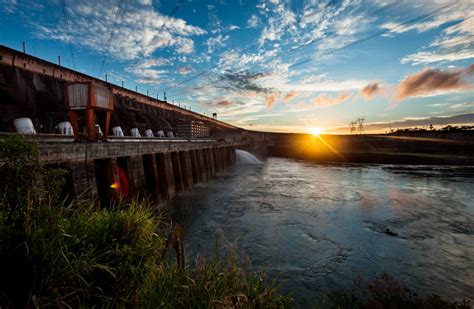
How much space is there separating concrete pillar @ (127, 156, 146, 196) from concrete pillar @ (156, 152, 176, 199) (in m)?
2.27

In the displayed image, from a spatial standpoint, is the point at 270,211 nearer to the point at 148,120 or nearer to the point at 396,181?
the point at 396,181

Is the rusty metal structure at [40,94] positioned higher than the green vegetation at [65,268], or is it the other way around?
the rusty metal structure at [40,94]

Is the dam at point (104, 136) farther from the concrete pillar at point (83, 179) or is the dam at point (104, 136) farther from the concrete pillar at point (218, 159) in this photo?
the concrete pillar at point (218, 159)

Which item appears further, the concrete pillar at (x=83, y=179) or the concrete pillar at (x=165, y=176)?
the concrete pillar at (x=165, y=176)

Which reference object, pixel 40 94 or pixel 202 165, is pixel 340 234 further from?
pixel 40 94

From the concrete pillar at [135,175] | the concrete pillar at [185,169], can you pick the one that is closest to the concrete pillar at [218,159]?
the concrete pillar at [185,169]

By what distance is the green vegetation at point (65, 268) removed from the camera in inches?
118

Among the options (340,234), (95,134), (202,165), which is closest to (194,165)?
(202,165)

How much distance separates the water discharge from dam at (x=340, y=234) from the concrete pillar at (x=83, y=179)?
4.00m

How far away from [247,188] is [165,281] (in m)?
17.4

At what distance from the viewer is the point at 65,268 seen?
121 inches

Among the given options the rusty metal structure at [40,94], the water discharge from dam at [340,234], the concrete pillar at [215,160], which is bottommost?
the water discharge from dam at [340,234]

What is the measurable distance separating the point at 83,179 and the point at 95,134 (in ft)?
8.51

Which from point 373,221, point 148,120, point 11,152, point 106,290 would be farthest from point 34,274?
point 148,120
